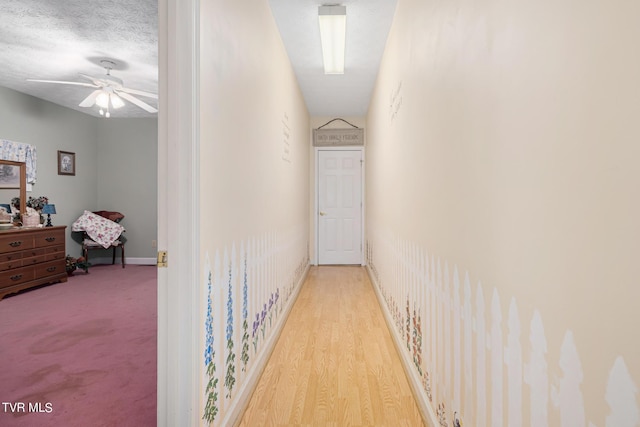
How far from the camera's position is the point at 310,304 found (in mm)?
3928

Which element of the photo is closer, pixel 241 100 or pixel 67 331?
pixel 241 100

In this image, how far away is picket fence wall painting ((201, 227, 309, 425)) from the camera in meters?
1.49

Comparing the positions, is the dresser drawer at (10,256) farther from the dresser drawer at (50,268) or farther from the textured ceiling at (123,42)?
the textured ceiling at (123,42)

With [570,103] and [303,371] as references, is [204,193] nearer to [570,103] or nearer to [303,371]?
[570,103]

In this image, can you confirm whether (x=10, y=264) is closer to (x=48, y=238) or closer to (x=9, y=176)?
(x=48, y=238)

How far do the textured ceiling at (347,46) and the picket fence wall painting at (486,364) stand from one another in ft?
6.37

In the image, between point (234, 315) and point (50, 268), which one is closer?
point (234, 315)

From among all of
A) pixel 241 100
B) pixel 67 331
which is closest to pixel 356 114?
pixel 241 100

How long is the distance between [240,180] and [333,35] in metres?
1.78

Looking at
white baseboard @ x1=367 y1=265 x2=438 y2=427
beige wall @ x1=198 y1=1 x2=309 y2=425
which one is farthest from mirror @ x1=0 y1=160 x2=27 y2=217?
white baseboard @ x1=367 y1=265 x2=438 y2=427

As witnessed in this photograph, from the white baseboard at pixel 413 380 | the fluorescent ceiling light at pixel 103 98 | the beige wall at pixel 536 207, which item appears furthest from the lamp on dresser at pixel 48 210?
the beige wall at pixel 536 207

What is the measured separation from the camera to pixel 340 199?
6.20m

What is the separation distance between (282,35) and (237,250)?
2.22 m

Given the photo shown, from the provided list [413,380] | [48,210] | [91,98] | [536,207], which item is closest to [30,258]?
[48,210]
